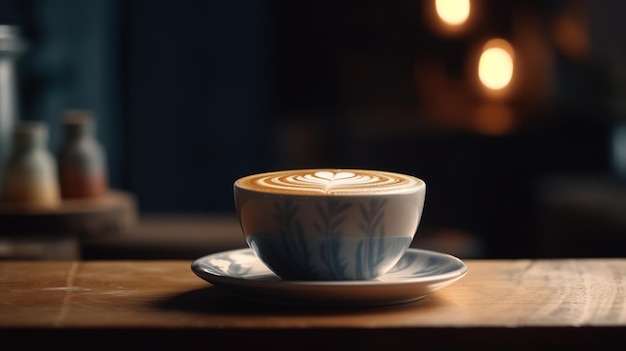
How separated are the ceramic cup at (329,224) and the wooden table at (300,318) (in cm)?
5

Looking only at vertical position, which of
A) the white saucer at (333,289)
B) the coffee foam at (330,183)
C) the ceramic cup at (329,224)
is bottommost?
the white saucer at (333,289)

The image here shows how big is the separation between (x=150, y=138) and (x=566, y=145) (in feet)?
6.06

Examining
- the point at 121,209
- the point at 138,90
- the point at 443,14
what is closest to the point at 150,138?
the point at 138,90

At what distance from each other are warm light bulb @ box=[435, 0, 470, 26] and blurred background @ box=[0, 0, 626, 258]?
448 millimetres

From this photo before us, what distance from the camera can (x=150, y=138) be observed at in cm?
431

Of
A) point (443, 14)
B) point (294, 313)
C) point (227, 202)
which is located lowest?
point (227, 202)

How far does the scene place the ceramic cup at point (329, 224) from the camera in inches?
33.7

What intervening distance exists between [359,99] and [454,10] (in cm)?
199

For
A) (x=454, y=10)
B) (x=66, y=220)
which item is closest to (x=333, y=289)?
(x=66, y=220)

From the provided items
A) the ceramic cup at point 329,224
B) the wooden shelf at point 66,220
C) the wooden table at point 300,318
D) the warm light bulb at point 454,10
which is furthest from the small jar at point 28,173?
the ceramic cup at point 329,224

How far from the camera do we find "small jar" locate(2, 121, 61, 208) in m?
2.31

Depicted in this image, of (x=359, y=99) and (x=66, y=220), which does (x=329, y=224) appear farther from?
(x=359, y=99)

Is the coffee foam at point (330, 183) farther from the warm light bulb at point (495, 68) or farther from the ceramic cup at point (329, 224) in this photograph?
the warm light bulb at point (495, 68)

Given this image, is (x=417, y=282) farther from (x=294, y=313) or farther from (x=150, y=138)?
(x=150, y=138)
